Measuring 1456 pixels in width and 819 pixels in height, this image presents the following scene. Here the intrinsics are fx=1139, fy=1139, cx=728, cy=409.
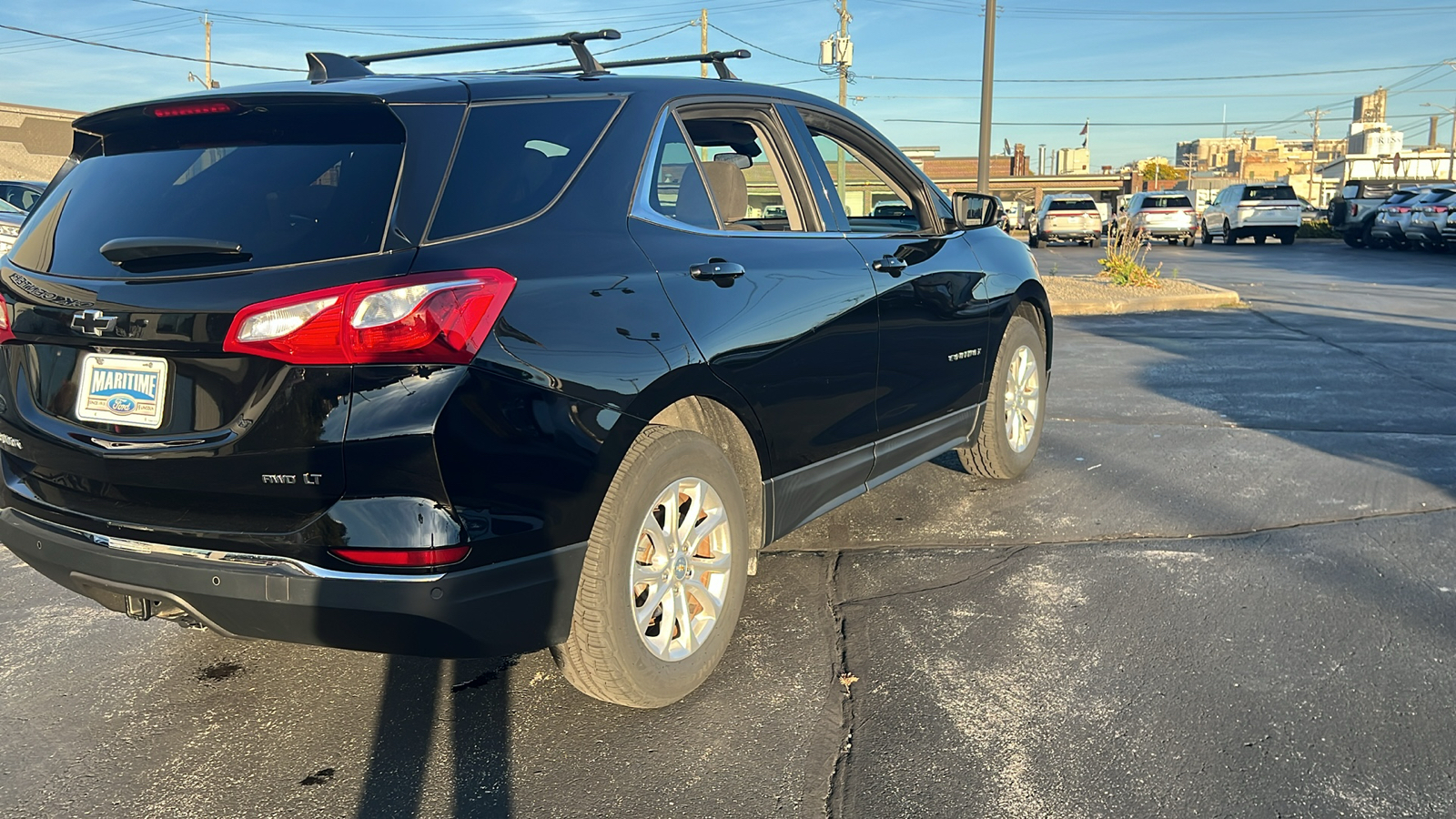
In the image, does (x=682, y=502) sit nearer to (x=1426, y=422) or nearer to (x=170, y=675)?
(x=170, y=675)

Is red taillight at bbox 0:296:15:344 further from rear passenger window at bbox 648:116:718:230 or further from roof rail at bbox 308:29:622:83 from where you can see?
rear passenger window at bbox 648:116:718:230

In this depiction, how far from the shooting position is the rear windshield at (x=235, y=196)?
2668 millimetres

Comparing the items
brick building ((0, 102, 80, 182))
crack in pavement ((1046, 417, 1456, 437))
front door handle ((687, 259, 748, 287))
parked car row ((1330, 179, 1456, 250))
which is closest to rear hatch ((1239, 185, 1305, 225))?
parked car row ((1330, 179, 1456, 250))

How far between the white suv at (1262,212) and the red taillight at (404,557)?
35.7 meters

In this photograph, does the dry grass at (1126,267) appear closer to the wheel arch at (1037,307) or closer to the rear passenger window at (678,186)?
the wheel arch at (1037,307)

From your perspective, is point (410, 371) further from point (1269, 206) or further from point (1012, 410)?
point (1269, 206)

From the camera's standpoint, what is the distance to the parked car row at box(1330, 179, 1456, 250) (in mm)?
26391

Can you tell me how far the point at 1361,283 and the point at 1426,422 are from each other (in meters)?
13.1

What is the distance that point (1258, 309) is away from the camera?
14.7 metres

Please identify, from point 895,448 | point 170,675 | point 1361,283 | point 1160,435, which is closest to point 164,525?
point 170,675

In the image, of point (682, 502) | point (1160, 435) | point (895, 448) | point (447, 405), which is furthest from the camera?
point (1160, 435)

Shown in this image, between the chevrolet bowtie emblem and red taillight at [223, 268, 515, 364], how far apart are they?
410 millimetres

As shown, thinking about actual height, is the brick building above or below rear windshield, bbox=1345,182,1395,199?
above

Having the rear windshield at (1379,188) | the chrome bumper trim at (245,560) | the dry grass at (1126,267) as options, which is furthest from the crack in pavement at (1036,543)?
the rear windshield at (1379,188)
